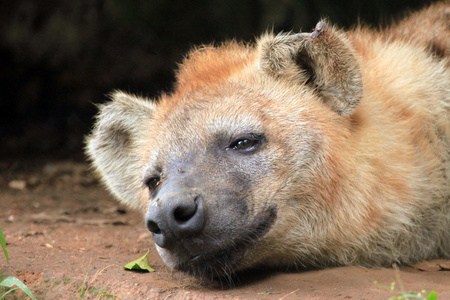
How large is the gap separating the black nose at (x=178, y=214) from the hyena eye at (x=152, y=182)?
0.67m

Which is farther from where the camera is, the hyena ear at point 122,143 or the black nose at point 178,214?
the hyena ear at point 122,143

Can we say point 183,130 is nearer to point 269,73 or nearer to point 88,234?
point 269,73

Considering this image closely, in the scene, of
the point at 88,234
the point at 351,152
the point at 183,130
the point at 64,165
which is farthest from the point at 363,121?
the point at 64,165

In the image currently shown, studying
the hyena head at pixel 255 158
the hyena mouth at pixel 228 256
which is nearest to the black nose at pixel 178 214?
the hyena head at pixel 255 158

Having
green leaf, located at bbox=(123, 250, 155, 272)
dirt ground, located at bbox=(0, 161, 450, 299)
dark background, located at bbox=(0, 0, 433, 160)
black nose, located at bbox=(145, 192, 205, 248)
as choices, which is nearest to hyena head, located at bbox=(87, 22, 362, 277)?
black nose, located at bbox=(145, 192, 205, 248)

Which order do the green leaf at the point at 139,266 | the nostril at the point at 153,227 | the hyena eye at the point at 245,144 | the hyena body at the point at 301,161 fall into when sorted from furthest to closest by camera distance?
the green leaf at the point at 139,266
the hyena eye at the point at 245,144
the hyena body at the point at 301,161
the nostril at the point at 153,227

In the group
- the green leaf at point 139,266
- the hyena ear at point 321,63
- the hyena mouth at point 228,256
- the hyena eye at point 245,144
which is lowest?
the green leaf at point 139,266

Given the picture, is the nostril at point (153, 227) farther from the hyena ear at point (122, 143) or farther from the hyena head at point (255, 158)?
the hyena ear at point (122, 143)

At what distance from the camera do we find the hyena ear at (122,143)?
4.22m

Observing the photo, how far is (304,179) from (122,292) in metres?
1.21

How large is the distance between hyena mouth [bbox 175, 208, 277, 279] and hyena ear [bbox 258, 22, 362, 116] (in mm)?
851

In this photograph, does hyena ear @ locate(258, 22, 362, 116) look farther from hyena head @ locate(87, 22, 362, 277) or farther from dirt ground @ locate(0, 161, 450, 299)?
dirt ground @ locate(0, 161, 450, 299)

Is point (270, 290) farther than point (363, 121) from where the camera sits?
No

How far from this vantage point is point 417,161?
3605 mm
